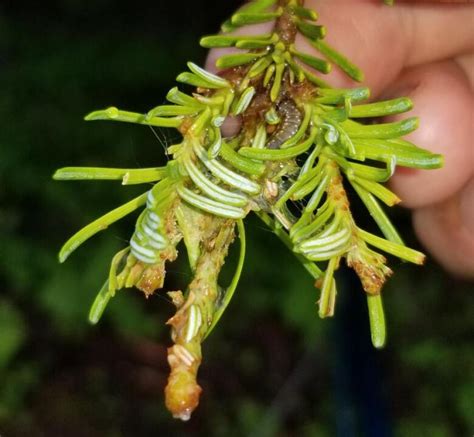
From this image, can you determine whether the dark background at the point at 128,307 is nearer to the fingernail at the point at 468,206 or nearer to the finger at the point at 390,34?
the fingernail at the point at 468,206

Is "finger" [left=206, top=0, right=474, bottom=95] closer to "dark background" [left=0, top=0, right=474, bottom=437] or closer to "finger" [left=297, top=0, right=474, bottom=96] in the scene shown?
"finger" [left=297, top=0, right=474, bottom=96]

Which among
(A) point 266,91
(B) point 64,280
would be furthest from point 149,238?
(B) point 64,280

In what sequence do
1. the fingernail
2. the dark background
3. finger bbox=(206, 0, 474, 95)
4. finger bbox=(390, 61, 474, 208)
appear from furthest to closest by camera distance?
the dark background < the fingernail < finger bbox=(390, 61, 474, 208) < finger bbox=(206, 0, 474, 95)

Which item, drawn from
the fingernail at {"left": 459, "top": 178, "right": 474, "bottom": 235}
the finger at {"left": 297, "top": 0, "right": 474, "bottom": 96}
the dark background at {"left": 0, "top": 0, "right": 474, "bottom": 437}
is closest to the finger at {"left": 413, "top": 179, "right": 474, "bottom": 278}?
A: the fingernail at {"left": 459, "top": 178, "right": 474, "bottom": 235}

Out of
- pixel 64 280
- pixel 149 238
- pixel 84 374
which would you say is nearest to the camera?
pixel 149 238

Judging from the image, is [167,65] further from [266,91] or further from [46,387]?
[266,91]

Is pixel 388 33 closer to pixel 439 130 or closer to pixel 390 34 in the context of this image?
pixel 390 34

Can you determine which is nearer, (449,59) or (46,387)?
(449,59)
